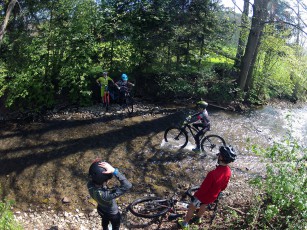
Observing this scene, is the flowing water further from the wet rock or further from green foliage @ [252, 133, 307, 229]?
green foliage @ [252, 133, 307, 229]

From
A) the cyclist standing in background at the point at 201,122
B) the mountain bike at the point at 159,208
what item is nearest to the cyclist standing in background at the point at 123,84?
the cyclist standing in background at the point at 201,122

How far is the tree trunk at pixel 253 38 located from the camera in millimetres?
15109

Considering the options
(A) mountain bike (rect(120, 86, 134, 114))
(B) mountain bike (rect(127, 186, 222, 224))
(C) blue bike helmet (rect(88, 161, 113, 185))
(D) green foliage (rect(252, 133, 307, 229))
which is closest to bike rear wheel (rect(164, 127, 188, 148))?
(A) mountain bike (rect(120, 86, 134, 114))

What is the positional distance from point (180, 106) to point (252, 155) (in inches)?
243

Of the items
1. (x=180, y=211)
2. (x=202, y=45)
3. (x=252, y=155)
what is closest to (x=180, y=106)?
(x=202, y=45)

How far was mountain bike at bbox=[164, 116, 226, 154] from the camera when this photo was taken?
10.3 metres

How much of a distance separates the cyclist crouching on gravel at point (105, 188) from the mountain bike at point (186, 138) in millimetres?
5628

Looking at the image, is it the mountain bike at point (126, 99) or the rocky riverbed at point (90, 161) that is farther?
the mountain bike at point (126, 99)

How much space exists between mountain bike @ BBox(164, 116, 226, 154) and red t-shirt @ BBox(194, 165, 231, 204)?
463 cm

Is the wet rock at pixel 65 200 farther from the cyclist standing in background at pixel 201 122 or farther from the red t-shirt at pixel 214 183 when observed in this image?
the cyclist standing in background at pixel 201 122

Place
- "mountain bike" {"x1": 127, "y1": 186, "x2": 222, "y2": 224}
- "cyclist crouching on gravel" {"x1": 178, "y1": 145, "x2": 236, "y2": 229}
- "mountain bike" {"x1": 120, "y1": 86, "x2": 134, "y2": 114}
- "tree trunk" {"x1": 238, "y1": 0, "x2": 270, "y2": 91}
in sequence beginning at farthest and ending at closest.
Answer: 1. "tree trunk" {"x1": 238, "y1": 0, "x2": 270, "y2": 91}
2. "mountain bike" {"x1": 120, "y1": 86, "x2": 134, "y2": 114}
3. "mountain bike" {"x1": 127, "y1": 186, "x2": 222, "y2": 224}
4. "cyclist crouching on gravel" {"x1": 178, "y1": 145, "x2": 236, "y2": 229}

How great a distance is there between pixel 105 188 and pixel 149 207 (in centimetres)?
217

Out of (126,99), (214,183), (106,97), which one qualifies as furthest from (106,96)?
(214,183)

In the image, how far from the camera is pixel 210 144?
33.9ft
